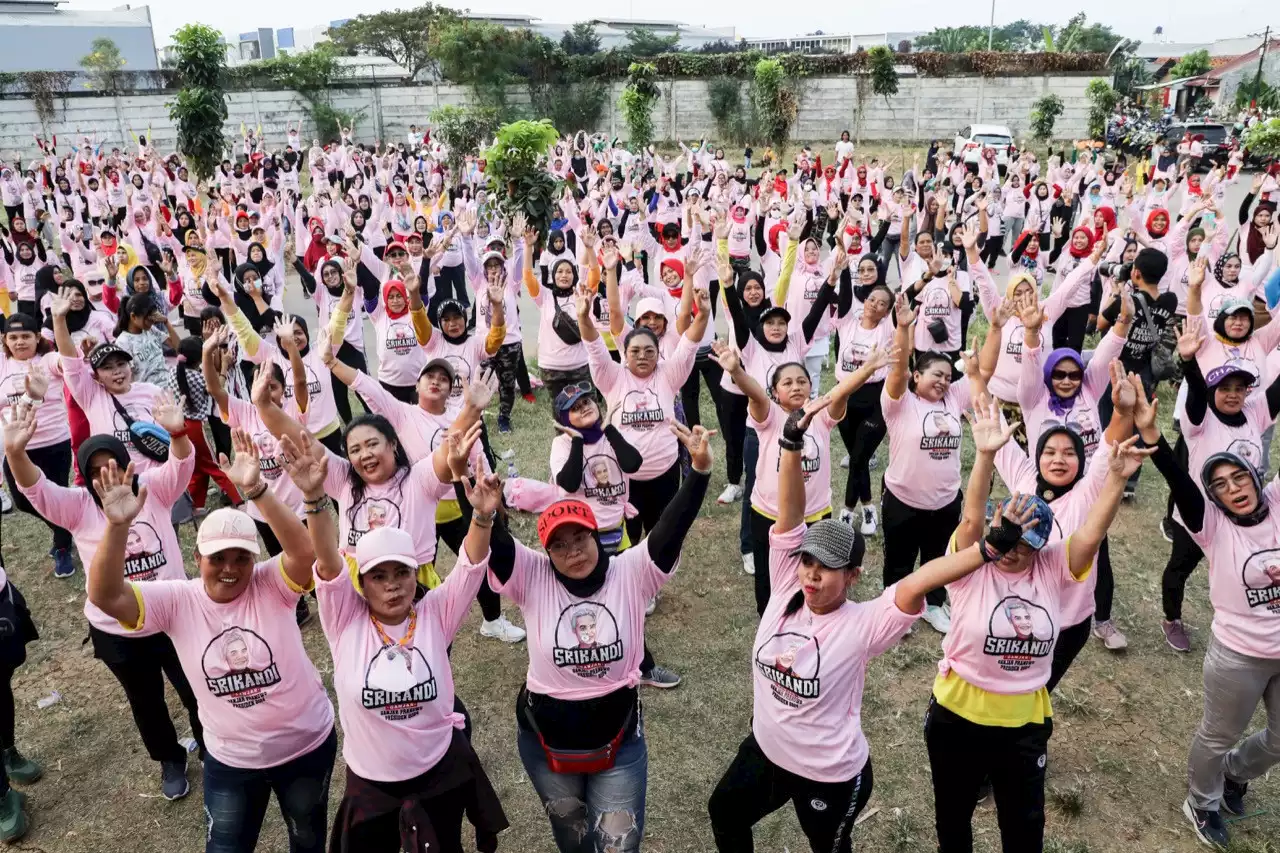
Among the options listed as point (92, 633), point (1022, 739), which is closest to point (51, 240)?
point (92, 633)

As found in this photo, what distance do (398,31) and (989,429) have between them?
55.4 m

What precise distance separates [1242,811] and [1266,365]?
10.9ft

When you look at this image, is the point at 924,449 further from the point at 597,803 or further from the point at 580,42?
the point at 580,42

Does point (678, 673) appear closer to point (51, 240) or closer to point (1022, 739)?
point (1022, 739)

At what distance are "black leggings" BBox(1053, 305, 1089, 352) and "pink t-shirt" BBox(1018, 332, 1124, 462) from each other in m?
3.87

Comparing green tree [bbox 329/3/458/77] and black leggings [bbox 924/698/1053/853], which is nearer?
black leggings [bbox 924/698/1053/853]

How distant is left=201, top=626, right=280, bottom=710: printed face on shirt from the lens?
3346 millimetres

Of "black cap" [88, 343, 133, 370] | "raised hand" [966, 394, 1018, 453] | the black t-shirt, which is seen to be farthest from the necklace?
the black t-shirt

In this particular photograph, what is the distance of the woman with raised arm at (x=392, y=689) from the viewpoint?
10.4 feet

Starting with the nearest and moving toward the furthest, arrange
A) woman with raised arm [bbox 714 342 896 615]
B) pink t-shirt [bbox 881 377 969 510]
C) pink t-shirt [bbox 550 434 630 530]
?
pink t-shirt [bbox 550 434 630 530], woman with raised arm [bbox 714 342 896 615], pink t-shirt [bbox 881 377 969 510]

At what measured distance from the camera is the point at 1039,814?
3467mm

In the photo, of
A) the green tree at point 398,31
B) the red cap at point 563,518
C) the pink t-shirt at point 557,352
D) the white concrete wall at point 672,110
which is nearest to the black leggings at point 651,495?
the red cap at point 563,518

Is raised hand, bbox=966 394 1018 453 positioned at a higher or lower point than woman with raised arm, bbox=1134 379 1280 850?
higher

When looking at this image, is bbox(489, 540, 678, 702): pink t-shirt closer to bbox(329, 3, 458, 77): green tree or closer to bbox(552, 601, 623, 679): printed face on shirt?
bbox(552, 601, 623, 679): printed face on shirt
